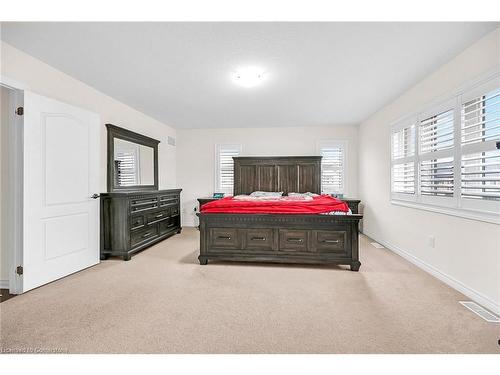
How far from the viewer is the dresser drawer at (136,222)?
380 cm

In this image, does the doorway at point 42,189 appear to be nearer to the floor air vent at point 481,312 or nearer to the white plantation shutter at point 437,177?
the floor air vent at point 481,312

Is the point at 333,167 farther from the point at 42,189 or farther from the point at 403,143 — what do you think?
the point at 42,189

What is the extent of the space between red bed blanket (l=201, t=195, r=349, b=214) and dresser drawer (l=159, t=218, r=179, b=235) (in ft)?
5.79

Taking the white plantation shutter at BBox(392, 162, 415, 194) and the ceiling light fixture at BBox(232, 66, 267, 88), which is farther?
the white plantation shutter at BBox(392, 162, 415, 194)

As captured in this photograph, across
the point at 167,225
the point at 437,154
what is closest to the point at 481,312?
the point at 437,154

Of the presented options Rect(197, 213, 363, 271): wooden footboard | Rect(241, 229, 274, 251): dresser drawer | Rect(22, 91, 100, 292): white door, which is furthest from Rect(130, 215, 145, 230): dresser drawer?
Rect(241, 229, 274, 251): dresser drawer

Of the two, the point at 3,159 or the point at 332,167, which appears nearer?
the point at 3,159

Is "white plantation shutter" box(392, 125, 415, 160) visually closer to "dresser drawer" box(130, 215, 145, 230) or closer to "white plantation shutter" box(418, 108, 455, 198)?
"white plantation shutter" box(418, 108, 455, 198)

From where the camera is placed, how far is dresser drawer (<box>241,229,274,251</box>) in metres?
3.38

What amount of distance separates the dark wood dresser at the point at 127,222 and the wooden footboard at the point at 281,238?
1216 mm

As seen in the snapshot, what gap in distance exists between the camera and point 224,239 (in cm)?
345

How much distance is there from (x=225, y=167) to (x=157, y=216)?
2314mm
